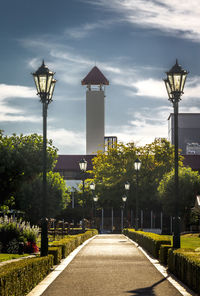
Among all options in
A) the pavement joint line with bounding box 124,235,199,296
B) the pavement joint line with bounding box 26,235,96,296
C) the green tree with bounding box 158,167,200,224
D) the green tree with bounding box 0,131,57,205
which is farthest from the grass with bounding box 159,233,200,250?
the green tree with bounding box 158,167,200,224

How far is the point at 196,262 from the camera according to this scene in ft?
35.1

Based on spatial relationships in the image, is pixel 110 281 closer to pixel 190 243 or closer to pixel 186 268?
pixel 186 268

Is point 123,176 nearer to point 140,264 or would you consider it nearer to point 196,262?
point 140,264

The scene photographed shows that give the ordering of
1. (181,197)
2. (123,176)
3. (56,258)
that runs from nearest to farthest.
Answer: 1. (56,258)
2. (181,197)
3. (123,176)

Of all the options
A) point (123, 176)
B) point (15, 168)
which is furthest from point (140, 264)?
point (123, 176)

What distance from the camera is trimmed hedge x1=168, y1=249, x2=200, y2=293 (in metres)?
10.7

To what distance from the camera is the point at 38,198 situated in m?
60.3

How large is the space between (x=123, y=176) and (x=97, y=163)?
7.80 m

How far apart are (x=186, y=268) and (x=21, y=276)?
3926 mm

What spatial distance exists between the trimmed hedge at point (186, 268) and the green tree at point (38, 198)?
43916 mm

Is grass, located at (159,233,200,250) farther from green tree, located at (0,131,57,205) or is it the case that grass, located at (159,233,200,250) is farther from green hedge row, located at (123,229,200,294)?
green tree, located at (0,131,57,205)

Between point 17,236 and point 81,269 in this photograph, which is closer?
point 81,269

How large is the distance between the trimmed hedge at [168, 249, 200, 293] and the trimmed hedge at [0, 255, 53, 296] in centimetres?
334

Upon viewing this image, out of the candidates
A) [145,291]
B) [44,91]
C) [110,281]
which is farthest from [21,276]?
[44,91]
